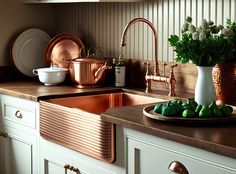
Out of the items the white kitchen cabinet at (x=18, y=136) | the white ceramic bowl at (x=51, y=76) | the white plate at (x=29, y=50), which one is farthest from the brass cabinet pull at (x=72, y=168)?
the white plate at (x=29, y=50)

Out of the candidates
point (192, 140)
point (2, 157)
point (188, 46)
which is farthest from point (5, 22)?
point (192, 140)

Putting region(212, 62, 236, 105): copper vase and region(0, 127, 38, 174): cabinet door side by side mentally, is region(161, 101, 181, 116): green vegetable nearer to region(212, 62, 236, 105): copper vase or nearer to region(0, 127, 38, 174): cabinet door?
region(212, 62, 236, 105): copper vase

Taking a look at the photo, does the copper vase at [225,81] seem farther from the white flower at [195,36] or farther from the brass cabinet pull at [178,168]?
the brass cabinet pull at [178,168]

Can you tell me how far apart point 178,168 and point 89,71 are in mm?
1371

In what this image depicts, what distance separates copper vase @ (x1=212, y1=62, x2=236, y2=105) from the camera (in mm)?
2109

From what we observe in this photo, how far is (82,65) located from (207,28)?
1.12 metres

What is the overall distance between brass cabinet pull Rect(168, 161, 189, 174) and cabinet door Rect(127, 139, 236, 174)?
1 centimetres

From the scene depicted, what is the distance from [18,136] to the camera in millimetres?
2824

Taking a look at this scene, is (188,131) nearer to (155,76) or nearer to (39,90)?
(155,76)

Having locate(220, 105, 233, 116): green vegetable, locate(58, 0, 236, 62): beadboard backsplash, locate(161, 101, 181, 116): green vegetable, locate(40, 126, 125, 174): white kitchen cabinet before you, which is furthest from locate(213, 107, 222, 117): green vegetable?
locate(58, 0, 236, 62): beadboard backsplash

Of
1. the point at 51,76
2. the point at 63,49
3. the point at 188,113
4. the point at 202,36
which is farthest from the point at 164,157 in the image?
the point at 63,49

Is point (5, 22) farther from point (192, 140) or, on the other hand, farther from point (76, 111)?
point (192, 140)

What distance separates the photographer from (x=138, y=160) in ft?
6.22

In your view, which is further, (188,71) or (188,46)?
(188,71)
